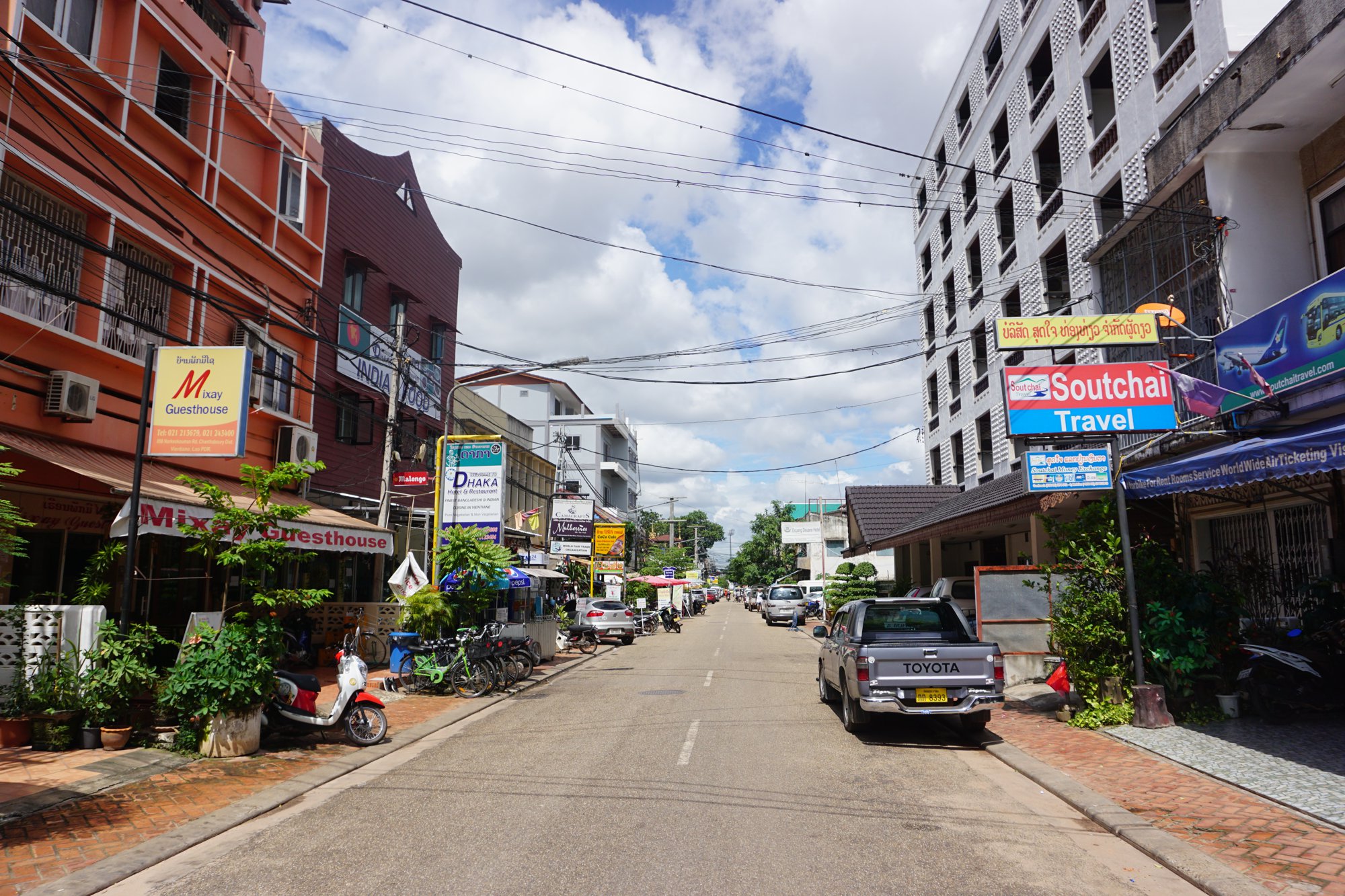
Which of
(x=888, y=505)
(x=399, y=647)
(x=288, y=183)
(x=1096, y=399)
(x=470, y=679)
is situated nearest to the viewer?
(x=1096, y=399)

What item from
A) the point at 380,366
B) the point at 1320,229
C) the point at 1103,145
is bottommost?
the point at 1320,229

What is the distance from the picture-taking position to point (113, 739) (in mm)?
9203

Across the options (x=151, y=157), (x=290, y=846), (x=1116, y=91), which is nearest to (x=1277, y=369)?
(x=1116, y=91)

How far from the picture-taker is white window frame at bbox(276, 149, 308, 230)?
18344 mm

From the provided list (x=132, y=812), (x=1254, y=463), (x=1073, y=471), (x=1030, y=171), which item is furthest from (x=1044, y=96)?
(x=132, y=812)

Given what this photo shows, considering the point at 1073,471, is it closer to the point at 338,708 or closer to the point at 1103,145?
the point at 338,708

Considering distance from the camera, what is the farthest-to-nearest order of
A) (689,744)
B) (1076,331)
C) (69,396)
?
(69,396)
(1076,331)
(689,744)

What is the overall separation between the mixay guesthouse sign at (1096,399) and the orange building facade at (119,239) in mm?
10609

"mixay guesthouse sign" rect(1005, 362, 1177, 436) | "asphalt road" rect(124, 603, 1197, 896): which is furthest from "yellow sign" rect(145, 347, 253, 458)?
"mixay guesthouse sign" rect(1005, 362, 1177, 436)

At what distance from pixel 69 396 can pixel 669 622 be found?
26287 millimetres

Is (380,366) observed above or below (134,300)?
above

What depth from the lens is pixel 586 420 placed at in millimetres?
64000

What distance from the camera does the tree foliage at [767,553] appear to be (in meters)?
79.8

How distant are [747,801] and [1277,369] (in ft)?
27.1
